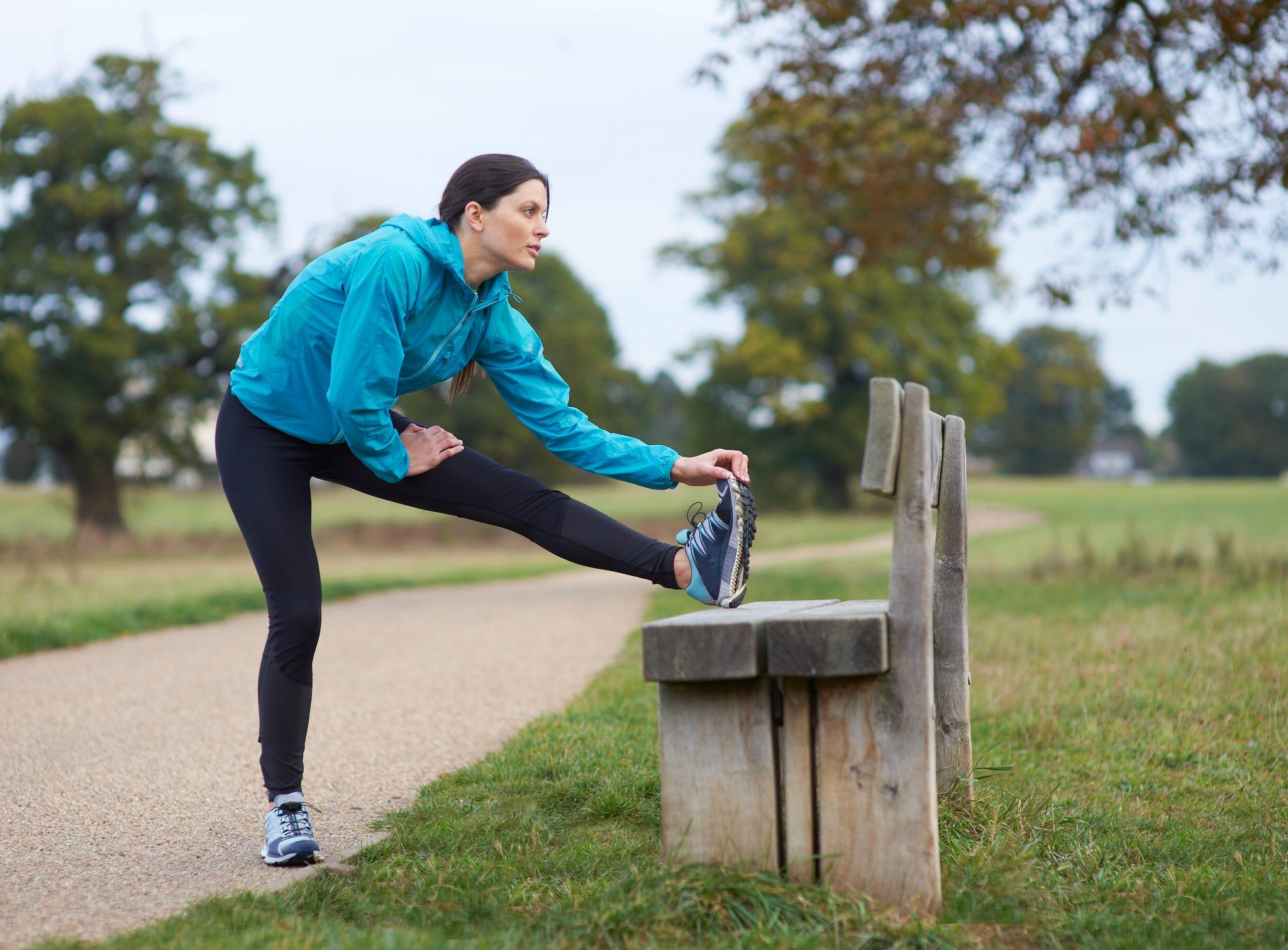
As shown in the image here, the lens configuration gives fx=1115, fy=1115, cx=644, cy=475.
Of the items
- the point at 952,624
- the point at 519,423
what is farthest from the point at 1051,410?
the point at 952,624

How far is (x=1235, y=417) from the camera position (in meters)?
83.8

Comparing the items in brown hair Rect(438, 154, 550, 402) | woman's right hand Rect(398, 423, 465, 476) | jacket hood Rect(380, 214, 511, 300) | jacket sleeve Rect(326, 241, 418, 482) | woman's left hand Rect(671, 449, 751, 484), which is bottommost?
woman's left hand Rect(671, 449, 751, 484)

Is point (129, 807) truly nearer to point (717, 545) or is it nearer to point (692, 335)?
point (717, 545)

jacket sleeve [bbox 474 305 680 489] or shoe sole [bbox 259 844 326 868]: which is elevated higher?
jacket sleeve [bbox 474 305 680 489]

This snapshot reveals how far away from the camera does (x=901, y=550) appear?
8.93 feet

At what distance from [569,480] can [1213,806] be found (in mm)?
41887

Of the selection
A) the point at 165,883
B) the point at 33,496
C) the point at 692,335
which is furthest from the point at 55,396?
the point at 33,496

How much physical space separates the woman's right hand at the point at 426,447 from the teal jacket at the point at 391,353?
87mm

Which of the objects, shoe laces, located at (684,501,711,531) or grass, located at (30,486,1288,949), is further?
shoe laces, located at (684,501,711,531)

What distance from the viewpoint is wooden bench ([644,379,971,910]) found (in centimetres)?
266

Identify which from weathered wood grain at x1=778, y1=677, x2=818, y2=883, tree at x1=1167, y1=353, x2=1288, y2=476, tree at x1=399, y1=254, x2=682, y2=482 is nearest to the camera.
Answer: weathered wood grain at x1=778, y1=677, x2=818, y2=883

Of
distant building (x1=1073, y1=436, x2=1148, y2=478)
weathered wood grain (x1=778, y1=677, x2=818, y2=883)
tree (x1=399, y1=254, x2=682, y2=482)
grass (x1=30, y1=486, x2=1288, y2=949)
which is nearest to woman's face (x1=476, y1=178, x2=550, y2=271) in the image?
weathered wood grain (x1=778, y1=677, x2=818, y2=883)

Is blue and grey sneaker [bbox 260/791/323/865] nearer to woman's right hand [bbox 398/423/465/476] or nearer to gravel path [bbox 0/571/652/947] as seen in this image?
gravel path [bbox 0/571/652/947]

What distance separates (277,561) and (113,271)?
2361 cm
